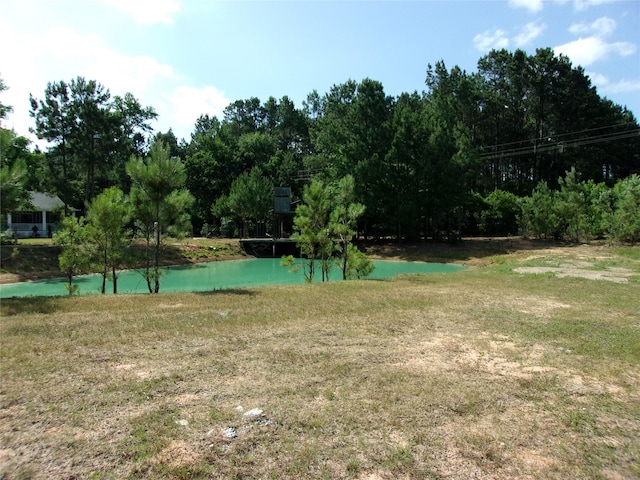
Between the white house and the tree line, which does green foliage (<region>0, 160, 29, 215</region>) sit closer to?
the tree line

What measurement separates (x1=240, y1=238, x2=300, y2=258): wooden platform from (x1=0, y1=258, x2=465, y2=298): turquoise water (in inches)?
135

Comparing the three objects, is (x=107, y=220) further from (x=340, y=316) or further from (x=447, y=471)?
(x=447, y=471)

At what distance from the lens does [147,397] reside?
4.02m

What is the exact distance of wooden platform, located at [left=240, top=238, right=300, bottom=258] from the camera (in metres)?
36.9

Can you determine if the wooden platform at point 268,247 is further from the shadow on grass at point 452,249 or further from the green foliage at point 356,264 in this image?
the green foliage at point 356,264

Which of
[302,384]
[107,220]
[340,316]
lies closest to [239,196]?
[107,220]

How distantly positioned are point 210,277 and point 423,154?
62.5 feet

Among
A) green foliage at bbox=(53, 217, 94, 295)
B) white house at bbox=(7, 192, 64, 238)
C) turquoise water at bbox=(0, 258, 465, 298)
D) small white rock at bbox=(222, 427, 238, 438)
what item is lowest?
turquoise water at bbox=(0, 258, 465, 298)

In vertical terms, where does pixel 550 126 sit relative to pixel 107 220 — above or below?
above

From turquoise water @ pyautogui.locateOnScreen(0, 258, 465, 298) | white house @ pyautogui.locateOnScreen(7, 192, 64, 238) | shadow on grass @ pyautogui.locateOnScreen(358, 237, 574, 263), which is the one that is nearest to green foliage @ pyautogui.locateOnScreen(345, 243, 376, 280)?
turquoise water @ pyautogui.locateOnScreen(0, 258, 465, 298)

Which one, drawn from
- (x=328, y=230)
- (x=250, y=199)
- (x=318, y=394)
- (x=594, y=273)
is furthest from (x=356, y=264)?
(x=250, y=199)

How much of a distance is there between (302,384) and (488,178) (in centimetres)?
4933

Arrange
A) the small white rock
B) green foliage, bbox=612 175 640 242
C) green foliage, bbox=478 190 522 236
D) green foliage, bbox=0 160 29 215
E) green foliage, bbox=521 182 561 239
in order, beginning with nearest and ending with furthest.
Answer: the small white rock < green foliage, bbox=0 160 29 215 < green foliage, bbox=612 175 640 242 < green foliage, bbox=521 182 561 239 < green foliage, bbox=478 190 522 236

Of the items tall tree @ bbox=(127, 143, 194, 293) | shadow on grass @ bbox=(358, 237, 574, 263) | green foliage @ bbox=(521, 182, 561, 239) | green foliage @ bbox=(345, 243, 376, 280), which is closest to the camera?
tall tree @ bbox=(127, 143, 194, 293)
